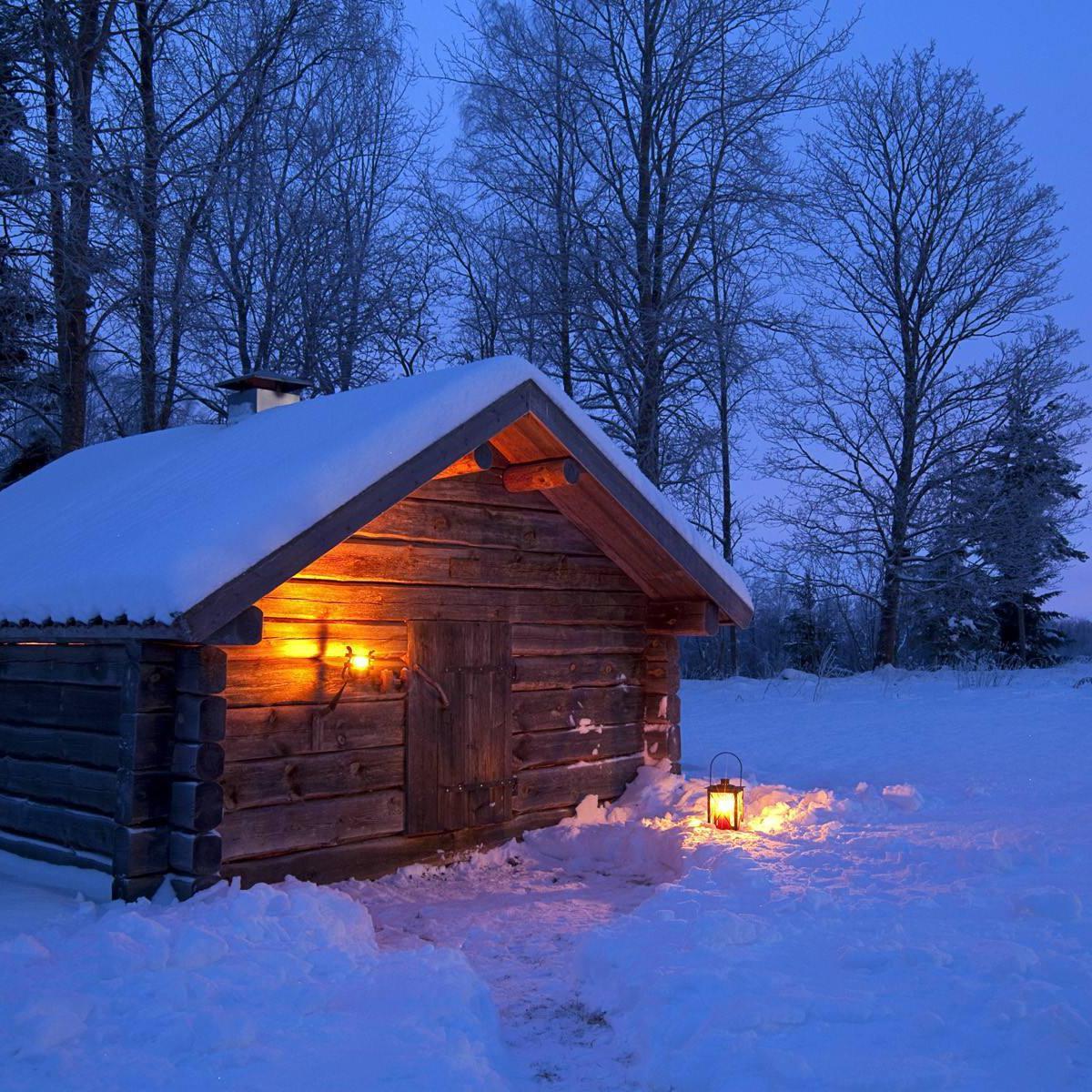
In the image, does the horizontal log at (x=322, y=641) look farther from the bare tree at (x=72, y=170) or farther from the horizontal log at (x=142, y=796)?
the bare tree at (x=72, y=170)

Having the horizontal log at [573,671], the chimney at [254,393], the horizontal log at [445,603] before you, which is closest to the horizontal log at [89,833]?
the horizontal log at [445,603]

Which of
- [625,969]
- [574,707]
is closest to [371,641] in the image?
[574,707]

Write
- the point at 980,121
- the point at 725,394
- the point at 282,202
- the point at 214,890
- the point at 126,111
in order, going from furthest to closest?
the point at 725,394
the point at 980,121
the point at 282,202
the point at 126,111
the point at 214,890

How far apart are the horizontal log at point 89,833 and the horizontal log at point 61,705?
572 mm

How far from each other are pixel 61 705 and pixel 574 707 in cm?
427

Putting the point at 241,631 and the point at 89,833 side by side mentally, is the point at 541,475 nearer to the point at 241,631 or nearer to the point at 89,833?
the point at 241,631

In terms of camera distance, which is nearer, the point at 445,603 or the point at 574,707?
the point at 445,603

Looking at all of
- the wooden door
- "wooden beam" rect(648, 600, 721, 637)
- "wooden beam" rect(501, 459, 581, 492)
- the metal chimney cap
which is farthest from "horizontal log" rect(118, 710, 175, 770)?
"wooden beam" rect(648, 600, 721, 637)

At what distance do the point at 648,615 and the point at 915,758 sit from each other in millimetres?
3655

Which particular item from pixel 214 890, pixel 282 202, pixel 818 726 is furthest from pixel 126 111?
pixel 818 726

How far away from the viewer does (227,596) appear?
19.1 feet

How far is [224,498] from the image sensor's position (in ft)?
21.9

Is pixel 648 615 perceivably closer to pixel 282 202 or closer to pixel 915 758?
pixel 915 758

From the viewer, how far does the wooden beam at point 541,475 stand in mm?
8188
